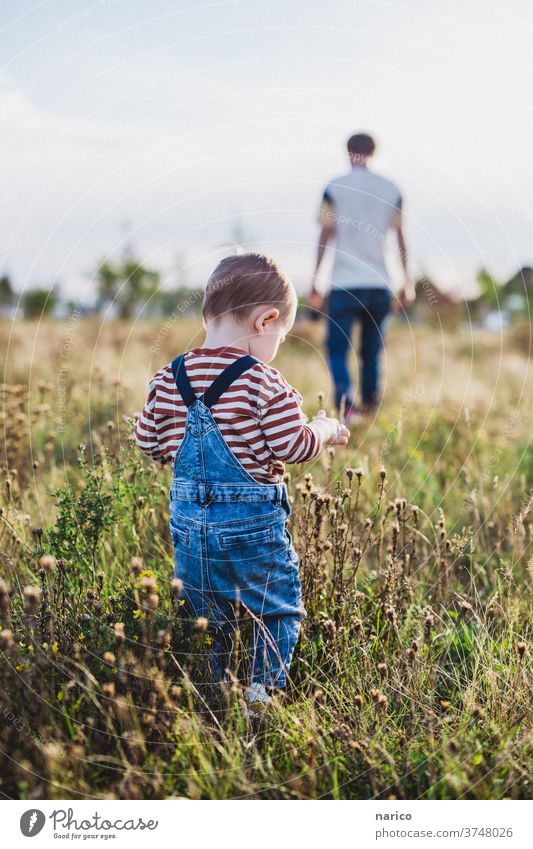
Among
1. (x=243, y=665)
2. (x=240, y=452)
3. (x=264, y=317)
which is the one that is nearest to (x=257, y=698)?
(x=243, y=665)

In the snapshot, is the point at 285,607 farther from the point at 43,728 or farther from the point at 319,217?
the point at 319,217

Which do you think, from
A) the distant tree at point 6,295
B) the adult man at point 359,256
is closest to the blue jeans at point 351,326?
the adult man at point 359,256

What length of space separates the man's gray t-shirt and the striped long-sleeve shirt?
2582mm

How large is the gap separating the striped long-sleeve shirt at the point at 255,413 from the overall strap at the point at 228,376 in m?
0.01

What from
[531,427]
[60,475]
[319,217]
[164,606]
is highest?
[319,217]

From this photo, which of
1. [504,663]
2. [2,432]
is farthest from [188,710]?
[2,432]

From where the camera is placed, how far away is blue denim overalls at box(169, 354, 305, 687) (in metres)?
2.22

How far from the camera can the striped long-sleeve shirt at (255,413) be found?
217cm

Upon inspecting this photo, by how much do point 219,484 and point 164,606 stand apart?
64cm

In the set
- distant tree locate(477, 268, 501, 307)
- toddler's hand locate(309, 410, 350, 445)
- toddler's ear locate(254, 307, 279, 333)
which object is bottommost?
toddler's hand locate(309, 410, 350, 445)

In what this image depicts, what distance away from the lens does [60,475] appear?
3797mm

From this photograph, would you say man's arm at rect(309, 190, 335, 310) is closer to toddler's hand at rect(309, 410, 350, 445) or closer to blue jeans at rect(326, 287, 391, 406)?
blue jeans at rect(326, 287, 391, 406)

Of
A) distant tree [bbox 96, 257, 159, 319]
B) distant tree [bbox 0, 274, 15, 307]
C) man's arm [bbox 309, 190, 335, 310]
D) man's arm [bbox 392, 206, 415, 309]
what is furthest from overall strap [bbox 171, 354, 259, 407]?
distant tree [bbox 0, 274, 15, 307]
